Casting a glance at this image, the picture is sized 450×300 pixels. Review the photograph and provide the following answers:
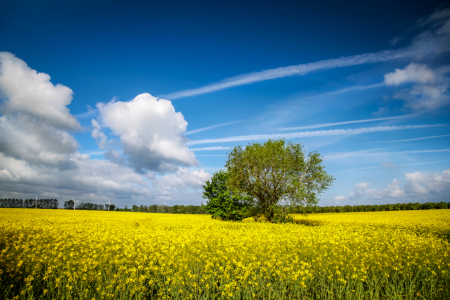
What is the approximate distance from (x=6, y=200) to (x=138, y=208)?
79418 millimetres

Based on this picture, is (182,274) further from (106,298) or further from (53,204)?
(53,204)

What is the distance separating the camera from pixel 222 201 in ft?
113

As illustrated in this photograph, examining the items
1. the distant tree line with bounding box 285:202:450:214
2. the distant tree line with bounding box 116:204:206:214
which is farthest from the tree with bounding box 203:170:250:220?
the distant tree line with bounding box 116:204:206:214

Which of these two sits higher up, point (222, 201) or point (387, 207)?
point (222, 201)

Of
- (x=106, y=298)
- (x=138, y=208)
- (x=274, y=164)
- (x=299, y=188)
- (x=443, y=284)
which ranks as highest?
(x=274, y=164)

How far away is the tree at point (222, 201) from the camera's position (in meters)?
33.3

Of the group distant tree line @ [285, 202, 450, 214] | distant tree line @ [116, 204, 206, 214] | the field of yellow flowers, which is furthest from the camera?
distant tree line @ [116, 204, 206, 214]

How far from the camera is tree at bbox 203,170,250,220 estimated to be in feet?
109

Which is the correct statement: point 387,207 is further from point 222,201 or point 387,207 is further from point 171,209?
point 171,209

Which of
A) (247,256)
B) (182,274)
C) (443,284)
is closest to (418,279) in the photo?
(443,284)

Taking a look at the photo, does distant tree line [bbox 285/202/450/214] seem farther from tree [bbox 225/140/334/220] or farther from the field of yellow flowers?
the field of yellow flowers

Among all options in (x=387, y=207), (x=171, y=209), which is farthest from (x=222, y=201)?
(x=171, y=209)

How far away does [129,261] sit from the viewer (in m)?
7.36

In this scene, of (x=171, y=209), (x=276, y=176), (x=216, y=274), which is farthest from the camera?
(x=171, y=209)
